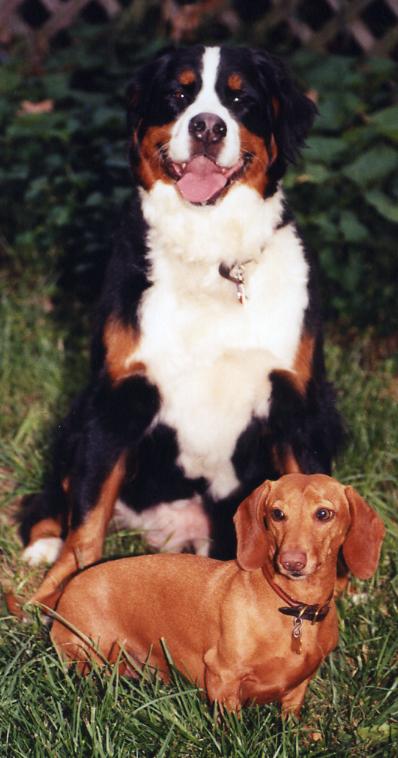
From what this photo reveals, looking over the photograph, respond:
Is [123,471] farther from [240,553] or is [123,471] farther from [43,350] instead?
A: [43,350]

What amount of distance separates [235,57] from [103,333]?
0.84m

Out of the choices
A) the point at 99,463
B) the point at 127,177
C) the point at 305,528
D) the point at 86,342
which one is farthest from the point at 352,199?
the point at 305,528

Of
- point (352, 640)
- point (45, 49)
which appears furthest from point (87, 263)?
point (352, 640)

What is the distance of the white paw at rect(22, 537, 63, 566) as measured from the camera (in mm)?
3314

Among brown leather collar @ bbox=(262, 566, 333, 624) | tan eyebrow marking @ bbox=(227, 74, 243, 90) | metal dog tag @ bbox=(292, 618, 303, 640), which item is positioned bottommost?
metal dog tag @ bbox=(292, 618, 303, 640)

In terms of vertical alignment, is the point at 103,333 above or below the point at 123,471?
above

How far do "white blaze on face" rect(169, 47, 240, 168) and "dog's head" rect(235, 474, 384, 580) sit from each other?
0.92 metres

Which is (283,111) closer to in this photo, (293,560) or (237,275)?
(237,275)

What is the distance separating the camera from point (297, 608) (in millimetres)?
2490

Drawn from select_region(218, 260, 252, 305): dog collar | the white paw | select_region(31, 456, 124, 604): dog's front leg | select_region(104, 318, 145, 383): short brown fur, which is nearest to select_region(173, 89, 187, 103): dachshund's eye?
select_region(218, 260, 252, 305): dog collar

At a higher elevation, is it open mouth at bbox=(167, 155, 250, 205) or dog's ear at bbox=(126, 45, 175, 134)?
dog's ear at bbox=(126, 45, 175, 134)

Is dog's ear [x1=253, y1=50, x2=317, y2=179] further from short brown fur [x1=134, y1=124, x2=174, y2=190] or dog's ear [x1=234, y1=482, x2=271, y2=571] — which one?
dog's ear [x1=234, y1=482, x2=271, y2=571]

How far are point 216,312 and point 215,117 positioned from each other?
20.7 inches

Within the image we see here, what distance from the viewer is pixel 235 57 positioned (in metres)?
3.03
